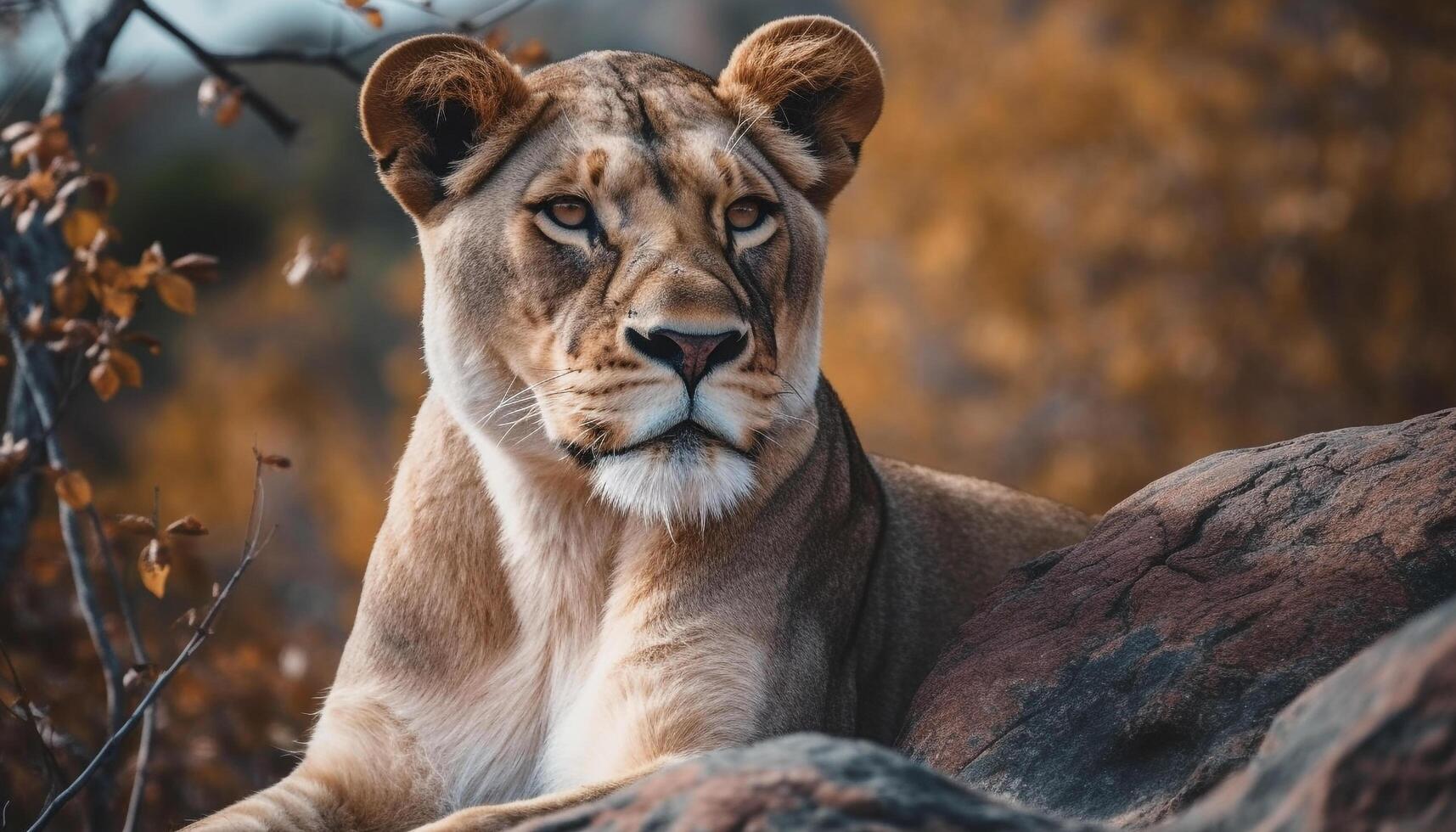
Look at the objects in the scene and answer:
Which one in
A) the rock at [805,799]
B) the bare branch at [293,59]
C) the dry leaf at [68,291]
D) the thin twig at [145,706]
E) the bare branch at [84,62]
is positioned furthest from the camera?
the bare branch at [293,59]

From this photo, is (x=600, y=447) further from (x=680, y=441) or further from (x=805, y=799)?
(x=805, y=799)

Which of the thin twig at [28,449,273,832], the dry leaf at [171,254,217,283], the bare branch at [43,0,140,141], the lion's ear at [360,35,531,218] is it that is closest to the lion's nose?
the lion's ear at [360,35,531,218]

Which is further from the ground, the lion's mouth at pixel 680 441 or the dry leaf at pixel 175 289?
the dry leaf at pixel 175 289

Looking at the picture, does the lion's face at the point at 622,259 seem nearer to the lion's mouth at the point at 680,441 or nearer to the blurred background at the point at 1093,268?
Answer: the lion's mouth at the point at 680,441

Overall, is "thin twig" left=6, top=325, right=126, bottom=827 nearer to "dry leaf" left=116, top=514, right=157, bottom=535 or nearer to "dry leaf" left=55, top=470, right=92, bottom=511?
"dry leaf" left=116, top=514, right=157, bottom=535

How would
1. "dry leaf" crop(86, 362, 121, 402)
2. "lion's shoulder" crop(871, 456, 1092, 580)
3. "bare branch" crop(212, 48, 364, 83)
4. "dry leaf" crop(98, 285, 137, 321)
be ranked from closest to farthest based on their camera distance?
"dry leaf" crop(86, 362, 121, 402)
"dry leaf" crop(98, 285, 137, 321)
"lion's shoulder" crop(871, 456, 1092, 580)
"bare branch" crop(212, 48, 364, 83)

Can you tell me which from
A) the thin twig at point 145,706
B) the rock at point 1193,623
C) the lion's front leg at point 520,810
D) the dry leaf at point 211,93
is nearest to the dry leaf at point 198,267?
the thin twig at point 145,706

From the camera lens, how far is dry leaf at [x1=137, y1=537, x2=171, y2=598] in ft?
14.4

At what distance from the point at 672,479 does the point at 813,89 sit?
1549 millimetres

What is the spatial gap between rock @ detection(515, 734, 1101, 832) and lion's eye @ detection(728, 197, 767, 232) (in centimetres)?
189

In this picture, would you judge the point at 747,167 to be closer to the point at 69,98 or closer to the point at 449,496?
the point at 449,496

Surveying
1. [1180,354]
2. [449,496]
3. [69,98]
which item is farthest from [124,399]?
[449,496]

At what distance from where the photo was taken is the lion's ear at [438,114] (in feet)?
13.4

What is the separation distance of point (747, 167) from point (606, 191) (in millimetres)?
456
